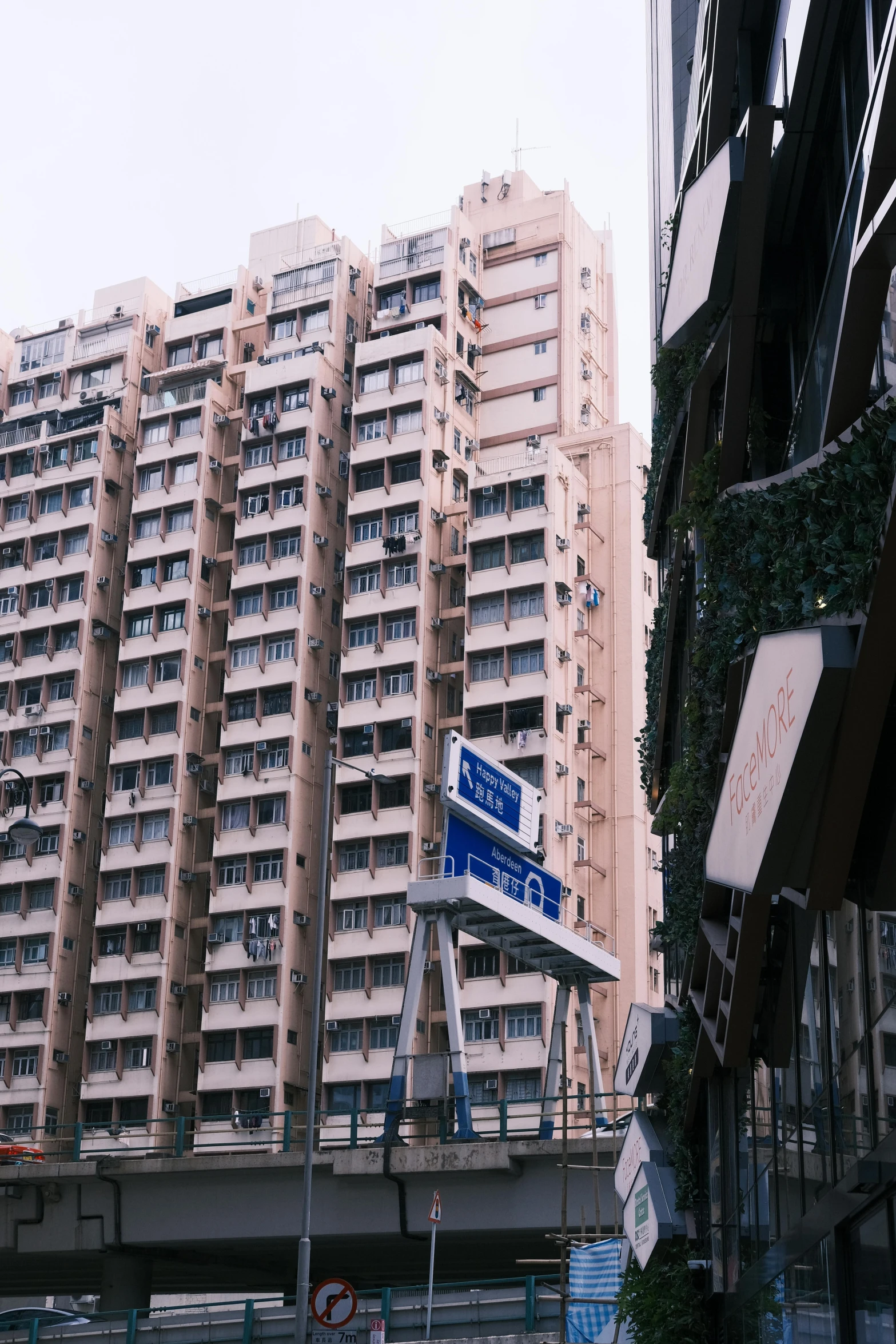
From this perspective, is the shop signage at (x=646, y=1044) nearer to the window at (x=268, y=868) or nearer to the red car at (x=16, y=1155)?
the red car at (x=16, y=1155)

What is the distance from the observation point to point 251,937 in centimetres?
6150

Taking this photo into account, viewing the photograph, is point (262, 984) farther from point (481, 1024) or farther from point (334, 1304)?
point (334, 1304)

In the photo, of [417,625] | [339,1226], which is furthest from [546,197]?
[339,1226]

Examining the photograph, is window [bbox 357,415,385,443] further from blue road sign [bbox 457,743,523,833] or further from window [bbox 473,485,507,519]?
blue road sign [bbox 457,743,523,833]

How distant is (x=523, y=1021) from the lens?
5697 cm

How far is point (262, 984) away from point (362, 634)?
1433 cm

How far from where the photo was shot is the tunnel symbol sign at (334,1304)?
20.6 metres

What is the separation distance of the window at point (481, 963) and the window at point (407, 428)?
19864 millimetres

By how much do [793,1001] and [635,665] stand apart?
55.5 m

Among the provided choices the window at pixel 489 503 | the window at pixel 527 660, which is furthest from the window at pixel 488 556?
the window at pixel 527 660

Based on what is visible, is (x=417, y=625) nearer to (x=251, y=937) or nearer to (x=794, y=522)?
(x=251, y=937)

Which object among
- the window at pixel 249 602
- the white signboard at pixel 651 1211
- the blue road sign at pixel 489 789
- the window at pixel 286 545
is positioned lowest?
the white signboard at pixel 651 1211

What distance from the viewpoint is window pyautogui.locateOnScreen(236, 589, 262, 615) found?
68.0 metres

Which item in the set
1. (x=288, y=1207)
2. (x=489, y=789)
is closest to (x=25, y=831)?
(x=489, y=789)
